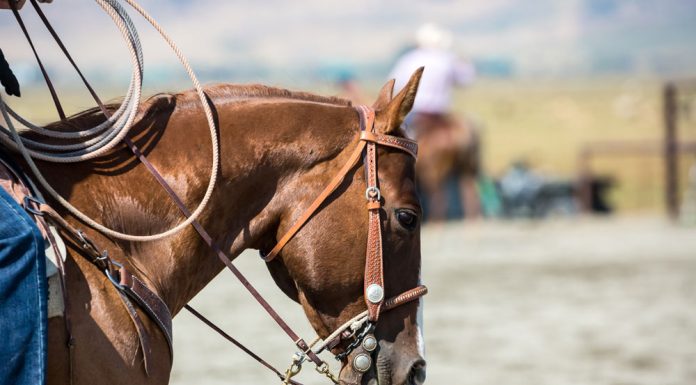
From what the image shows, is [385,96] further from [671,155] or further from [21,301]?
[671,155]

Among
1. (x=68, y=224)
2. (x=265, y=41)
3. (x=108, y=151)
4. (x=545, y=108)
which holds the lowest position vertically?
(x=68, y=224)

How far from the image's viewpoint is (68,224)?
259cm

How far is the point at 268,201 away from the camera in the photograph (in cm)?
291

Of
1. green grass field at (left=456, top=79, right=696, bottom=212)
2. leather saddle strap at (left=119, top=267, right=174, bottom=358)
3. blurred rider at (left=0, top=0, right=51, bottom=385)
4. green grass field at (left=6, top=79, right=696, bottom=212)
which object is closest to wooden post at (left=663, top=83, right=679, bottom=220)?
green grass field at (left=6, top=79, right=696, bottom=212)

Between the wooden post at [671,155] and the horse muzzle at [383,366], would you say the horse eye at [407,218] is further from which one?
the wooden post at [671,155]

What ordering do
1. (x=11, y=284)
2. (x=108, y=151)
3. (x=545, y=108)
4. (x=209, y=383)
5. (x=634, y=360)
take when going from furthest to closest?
(x=545, y=108)
(x=634, y=360)
(x=209, y=383)
(x=108, y=151)
(x=11, y=284)

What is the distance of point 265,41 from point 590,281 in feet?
429

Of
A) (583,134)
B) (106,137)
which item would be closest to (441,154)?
(106,137)

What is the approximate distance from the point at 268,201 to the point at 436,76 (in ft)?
35.2

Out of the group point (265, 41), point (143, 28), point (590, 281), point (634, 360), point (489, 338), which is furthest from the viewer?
point (265, 41)

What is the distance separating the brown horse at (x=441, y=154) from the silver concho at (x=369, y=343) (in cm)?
1048

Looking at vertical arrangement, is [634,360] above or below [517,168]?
below

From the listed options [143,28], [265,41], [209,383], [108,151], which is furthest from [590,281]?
[265,41]

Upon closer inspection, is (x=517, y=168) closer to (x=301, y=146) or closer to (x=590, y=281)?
(x=590, y=281)
